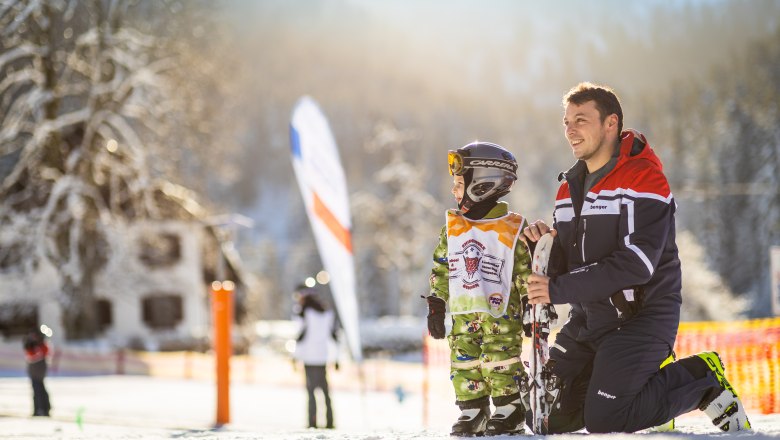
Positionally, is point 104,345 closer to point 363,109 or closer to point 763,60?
point 763,60

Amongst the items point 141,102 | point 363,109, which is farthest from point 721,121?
point 363,109

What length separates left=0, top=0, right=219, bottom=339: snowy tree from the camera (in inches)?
964

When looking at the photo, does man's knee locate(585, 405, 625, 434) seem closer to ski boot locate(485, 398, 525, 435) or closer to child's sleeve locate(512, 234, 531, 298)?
ski boot locate(485, 398, 525, 435)

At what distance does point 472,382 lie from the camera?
4.61 metres

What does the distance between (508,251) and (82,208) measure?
930 inches

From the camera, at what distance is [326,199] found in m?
10.8

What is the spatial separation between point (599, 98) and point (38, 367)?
9521 millimetres

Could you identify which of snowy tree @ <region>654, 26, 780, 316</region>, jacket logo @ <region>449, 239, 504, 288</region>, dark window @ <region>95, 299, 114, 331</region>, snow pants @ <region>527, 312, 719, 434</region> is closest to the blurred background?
dark window @ <region>95, 299, 114, 331</region>

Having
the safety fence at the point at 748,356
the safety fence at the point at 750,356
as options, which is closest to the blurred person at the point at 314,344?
the safety fence at the point at 748,356

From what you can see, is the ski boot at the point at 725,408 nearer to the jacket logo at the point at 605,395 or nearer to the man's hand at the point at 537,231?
the jacket logo at the point at 605,395

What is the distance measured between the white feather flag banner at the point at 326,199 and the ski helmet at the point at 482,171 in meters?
5.68

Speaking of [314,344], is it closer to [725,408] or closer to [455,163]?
[455,163]

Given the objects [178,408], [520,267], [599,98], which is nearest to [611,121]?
[599,98]

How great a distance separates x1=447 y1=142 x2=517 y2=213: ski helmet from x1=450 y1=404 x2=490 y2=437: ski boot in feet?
3.68
